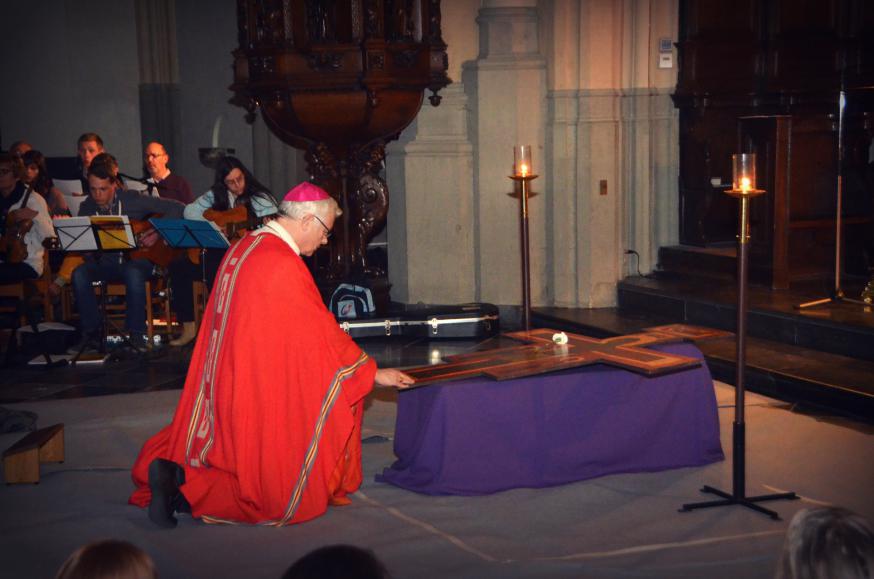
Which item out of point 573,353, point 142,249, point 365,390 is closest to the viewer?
point 365,390

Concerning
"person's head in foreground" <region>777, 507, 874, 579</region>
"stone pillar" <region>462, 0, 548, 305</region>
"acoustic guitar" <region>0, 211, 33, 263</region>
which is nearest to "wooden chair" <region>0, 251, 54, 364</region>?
"acoustic guitar" <region>0, 211, 33, 263</region>

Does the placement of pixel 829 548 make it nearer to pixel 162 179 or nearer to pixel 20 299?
pixel 20 299

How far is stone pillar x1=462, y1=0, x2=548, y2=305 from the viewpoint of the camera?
898cm

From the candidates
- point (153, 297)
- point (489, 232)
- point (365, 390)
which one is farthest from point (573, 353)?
point (153, 297)

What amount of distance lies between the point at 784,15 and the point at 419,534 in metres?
6.38

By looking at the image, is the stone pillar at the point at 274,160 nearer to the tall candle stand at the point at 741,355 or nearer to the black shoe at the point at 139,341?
the black shoe at the point at 139,341

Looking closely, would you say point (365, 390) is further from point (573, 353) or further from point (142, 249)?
point (142, 249)

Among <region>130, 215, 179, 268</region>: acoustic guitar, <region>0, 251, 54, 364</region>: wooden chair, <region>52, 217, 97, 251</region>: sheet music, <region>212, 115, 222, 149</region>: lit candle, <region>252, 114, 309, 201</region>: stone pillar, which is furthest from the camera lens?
<region>212, 115, 222, 149</region>: lit candle

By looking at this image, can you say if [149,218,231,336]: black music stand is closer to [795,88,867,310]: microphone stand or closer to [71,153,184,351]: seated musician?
[71,153,184,351]: seated musician

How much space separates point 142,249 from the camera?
28.6ft

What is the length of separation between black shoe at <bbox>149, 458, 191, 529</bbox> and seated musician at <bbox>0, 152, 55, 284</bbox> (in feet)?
14.4

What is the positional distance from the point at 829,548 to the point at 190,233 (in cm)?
643

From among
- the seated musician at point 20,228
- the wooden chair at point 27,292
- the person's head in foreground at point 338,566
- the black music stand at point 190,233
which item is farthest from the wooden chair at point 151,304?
the person's head in foreground at point 338,566

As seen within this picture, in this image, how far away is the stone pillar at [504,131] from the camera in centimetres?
898
